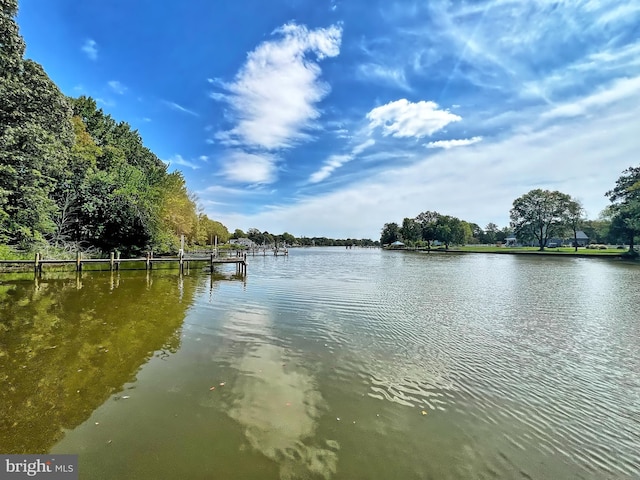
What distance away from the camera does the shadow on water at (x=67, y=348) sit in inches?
163

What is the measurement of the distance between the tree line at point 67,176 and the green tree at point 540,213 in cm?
6633

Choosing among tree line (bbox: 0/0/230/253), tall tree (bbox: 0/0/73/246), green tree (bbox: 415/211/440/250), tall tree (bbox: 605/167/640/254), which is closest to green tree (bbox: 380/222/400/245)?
green tree (bbox: 415/211/440/250)

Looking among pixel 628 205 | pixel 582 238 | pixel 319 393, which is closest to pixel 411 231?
pixel 582 238

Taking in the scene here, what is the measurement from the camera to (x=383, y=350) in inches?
289

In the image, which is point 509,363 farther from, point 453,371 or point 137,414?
point 137,414

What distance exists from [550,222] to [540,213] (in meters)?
2.59

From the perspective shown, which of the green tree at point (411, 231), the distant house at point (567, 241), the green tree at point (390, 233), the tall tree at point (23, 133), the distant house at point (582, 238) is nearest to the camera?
the tall tree at point (23, 133)

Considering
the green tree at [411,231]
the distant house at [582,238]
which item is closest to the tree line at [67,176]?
the green tree at [411,231]

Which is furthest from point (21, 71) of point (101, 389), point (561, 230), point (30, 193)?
point (561, 230)

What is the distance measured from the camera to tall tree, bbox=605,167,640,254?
41.6 metres

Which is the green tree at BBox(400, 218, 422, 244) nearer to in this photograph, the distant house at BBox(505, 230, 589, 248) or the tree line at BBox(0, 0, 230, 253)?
the distant house at BBox(505, 230, 589, 248)

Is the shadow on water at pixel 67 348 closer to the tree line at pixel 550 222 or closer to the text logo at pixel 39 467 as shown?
the text logo at pixel 39 467

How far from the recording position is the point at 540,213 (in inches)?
2564

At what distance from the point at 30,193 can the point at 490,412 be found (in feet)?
75.7
